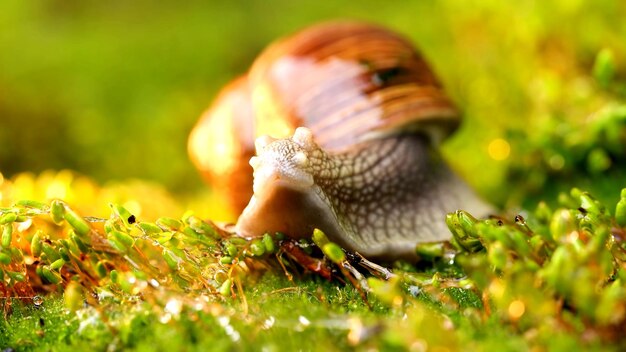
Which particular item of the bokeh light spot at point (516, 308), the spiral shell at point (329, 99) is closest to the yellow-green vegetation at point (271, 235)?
the bokeh light spot at point (516, 308)

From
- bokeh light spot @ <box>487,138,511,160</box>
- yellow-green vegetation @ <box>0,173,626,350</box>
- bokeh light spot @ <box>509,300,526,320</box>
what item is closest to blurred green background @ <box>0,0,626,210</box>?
bokeh light spot @ <box>487,138,511,160</box>

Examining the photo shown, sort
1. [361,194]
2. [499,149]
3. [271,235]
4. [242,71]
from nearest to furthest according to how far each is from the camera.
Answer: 1. [271,235]
2. [361,194]
3. [499,149]
4. [242,71]

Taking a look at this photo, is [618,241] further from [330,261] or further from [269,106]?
[269,106]

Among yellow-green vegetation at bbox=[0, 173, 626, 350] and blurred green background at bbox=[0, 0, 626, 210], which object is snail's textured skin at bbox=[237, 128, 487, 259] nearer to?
yellow-green vegetation at bbox=[0, 173, 626, 350]

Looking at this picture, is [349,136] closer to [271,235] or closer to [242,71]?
[271,235]

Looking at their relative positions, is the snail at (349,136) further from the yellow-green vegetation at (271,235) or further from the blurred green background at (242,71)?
the blurred green background at (242,71)

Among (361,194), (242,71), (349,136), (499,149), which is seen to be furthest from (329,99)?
(242,71)

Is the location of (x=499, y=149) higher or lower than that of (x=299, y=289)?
higher
